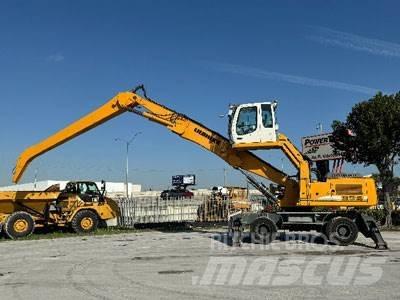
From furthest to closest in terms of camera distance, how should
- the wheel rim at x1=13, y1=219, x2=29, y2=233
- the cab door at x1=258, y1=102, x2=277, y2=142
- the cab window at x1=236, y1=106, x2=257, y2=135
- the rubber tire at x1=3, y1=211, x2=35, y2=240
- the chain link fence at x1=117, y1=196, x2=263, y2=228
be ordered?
the chain link fence at x1=117, y1=196, x2=263, y2=228 → the wheel rim at x1=13, y1=219, x2=29, y2=233 → the rubber tire at x1=3, y1=211, x2=35, y2=240 → the cab window at x1=236, y1=106, x2=257, y2=135 → the cab door at x1=258, y1=102, x2=277, y2=142

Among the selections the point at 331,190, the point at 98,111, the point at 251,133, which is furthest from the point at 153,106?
the point at 331,190

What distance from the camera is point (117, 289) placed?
10.1 metres

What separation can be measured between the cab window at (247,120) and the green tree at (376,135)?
27.8 ft

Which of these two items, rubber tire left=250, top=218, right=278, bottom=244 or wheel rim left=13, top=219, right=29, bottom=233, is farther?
wheel rim left=13, top=219, right=29, bottom=233

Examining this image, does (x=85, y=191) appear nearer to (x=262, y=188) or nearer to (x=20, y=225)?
(x=20, y=225)

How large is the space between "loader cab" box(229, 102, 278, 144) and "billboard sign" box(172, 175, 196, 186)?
85659 millimetres

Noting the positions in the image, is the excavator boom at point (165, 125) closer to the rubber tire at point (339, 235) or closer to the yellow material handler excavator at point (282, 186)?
the yellow material handler excavator at point (282, 186)

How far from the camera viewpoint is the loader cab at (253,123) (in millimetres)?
18172

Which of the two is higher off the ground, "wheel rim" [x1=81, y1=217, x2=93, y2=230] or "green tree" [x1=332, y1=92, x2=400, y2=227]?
"green tree" [x1=332, y1=92, x2=400, y2=227]

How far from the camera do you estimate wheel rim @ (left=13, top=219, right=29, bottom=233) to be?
69.2ft

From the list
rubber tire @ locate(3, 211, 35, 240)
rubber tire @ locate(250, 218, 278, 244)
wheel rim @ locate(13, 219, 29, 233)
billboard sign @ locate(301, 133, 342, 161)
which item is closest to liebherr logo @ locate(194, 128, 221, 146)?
rubber tire @ locate(250, 218, 278, 244)

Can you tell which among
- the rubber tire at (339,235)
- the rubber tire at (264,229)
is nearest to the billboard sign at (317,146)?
the rubber tire at (339,235)

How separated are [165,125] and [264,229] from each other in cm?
588

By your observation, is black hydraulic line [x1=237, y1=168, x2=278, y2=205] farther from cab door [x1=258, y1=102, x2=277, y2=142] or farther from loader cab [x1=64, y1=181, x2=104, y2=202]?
loader cab [x1=64, y1=181, x2=104, y2=202]
